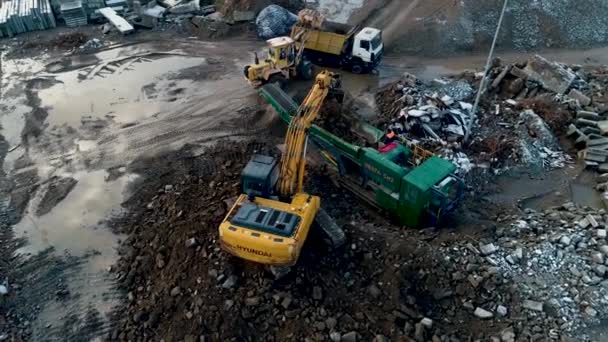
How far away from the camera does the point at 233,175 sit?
15.6m

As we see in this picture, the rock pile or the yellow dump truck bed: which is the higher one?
the yellow dump truck bed

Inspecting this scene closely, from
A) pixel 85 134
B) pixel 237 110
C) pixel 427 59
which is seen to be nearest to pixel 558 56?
pixel 427 59

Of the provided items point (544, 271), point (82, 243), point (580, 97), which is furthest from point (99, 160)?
point (580, 97)

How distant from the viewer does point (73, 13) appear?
84.9ft

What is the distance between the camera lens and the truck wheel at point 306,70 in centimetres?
2095

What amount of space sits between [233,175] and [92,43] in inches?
511

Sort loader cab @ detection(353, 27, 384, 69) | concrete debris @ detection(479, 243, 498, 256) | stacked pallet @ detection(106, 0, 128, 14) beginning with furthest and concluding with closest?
stacked pallet @ detection(106, 0, 128, 14) → loader cab @ detection(353, 27, 384, 69) → concrete debris @ detection(479, 243, 498, 256)

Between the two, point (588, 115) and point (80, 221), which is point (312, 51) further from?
point (80, 221)

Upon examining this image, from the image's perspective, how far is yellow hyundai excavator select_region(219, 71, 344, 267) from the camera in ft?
36.8

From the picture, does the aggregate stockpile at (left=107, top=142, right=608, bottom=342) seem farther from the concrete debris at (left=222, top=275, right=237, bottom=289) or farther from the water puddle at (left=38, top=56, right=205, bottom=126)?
the water puddle at (left=38, top=56, right=205, bottom=126)

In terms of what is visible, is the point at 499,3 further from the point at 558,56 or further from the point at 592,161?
the point at 592,161

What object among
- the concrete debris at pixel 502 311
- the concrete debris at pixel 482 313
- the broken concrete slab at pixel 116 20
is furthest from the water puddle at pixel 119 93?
the concrete debris at pixel 502 311

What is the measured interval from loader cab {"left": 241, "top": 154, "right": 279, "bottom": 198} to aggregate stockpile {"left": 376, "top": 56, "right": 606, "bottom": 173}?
665 centimetres

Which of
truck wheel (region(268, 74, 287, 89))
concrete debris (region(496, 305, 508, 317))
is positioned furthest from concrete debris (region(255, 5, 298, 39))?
concrete debris (region(496, 305, 508, 317))
